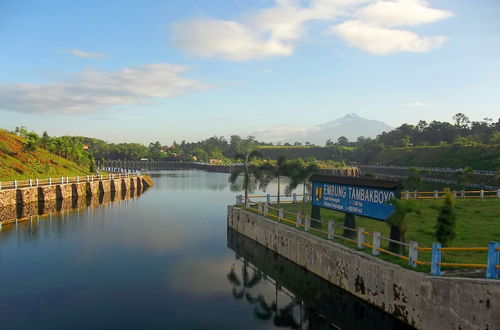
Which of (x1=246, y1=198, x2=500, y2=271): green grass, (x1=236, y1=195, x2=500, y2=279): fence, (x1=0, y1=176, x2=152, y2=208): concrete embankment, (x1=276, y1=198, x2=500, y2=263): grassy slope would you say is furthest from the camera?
(x1=0, y1=176, x2=152, y2=208): concrete embankment

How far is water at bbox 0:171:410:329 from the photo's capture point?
17.2 m

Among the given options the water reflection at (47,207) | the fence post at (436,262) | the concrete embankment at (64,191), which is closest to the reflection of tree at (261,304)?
the fence post at (436,262)

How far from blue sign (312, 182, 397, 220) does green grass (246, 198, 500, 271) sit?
185 centimetres

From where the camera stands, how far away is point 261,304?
65.7ft

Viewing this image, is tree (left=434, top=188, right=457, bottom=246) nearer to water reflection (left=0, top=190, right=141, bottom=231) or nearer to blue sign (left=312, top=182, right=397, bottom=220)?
blue sign (left=312, top=182, right=397, bottom=220)

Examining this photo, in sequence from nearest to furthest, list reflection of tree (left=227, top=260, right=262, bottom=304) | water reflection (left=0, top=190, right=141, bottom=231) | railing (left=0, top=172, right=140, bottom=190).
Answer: reflection of tree (left=227, top=260, right=262, bottom=304), water reflection (left=0, top=190, right=141, bottom=231), railing (left=0, top=172, right=140, bottom=190)

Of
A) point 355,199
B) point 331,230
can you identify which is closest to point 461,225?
point 355,199

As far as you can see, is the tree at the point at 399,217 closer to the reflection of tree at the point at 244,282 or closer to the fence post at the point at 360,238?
the fence post at the point at 360,238

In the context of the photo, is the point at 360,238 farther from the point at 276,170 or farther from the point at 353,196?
the point at 276,170

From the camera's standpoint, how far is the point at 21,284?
68.4 ft

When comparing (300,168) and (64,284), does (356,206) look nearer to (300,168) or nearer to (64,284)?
(300,168)

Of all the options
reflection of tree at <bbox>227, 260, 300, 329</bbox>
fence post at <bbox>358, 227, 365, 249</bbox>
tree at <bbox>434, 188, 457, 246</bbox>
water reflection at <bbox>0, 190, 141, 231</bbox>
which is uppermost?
tree at <bbox>434, 188, 457, 246</bbox>

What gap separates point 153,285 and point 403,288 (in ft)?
42.4

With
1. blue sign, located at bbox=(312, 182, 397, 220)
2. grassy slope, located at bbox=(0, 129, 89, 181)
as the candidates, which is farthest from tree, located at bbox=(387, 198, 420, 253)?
grassy slope, located at bbox=(0, 129, 89, 181)
